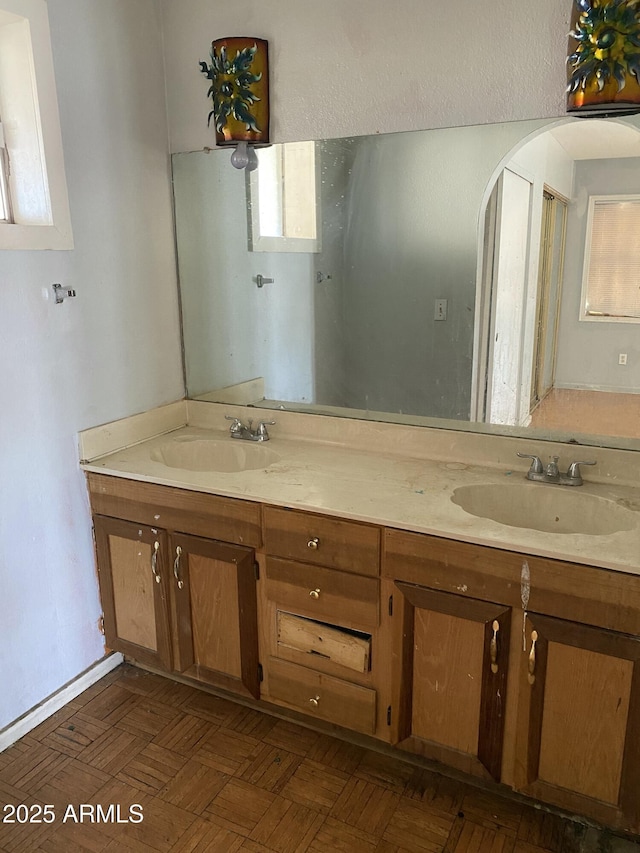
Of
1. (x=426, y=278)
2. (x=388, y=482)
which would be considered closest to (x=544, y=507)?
(x=388, y=482)

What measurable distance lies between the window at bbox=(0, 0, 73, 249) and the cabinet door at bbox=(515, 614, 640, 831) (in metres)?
1.75

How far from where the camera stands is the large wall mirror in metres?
1.87

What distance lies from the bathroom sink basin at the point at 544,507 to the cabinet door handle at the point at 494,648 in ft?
1.17

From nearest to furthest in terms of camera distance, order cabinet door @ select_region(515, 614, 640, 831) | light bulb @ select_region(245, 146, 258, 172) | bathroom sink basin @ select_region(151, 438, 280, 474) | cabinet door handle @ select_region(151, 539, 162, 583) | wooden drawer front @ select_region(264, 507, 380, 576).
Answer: cabinet door @ select_region(515, 614, 640, 831) → wooden drawer front @ select_region(264, 507, 380, 576) → cabinet door handle @ select_region(151, 539, 162, 583) → light bulb @ select_region(245, 146, 258, 172) → bathroom sink basin @ select_region(151, 438, 280, 474)

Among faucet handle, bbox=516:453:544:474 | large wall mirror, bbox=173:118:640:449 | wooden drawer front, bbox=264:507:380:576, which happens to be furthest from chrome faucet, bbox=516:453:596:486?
wooden drawer front, bbox=264:507:380:576

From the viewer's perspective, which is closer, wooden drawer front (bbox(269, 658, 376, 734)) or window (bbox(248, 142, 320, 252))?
wooden drawer front (bbox(269, 658, 376, 734))

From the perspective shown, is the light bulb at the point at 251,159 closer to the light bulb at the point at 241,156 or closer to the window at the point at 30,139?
the light bulb at the point at 241,156

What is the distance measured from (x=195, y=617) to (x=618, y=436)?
142 centimetres

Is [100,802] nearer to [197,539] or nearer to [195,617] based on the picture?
[195,617]

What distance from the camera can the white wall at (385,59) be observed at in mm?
1803

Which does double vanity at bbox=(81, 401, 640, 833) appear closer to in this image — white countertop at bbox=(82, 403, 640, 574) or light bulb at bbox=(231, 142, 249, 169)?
white countertop at bbox=(82, 403, 640, 574)

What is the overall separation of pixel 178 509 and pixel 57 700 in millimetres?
794

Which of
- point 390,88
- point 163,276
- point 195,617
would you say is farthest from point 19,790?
point 390,88

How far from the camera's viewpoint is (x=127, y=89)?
7.27 feet
